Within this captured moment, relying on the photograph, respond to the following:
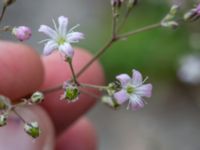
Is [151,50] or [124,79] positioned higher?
[124,79]

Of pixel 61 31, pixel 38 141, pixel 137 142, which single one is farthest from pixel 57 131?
pixel 137 142

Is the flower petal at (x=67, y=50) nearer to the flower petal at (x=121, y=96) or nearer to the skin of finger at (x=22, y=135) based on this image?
the flower petal at (x=121, y=96)

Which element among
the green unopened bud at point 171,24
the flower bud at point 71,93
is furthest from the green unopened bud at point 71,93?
the green unopened bud at point 171,24

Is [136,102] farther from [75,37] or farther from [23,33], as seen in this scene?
[23,33]

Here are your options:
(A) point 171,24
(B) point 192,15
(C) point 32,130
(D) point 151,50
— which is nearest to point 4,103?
(C) point 32,130

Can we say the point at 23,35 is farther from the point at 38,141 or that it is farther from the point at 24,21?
the point at 24,21

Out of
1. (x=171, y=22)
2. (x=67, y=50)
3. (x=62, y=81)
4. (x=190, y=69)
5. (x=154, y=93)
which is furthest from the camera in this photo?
(x=154, y=93)
